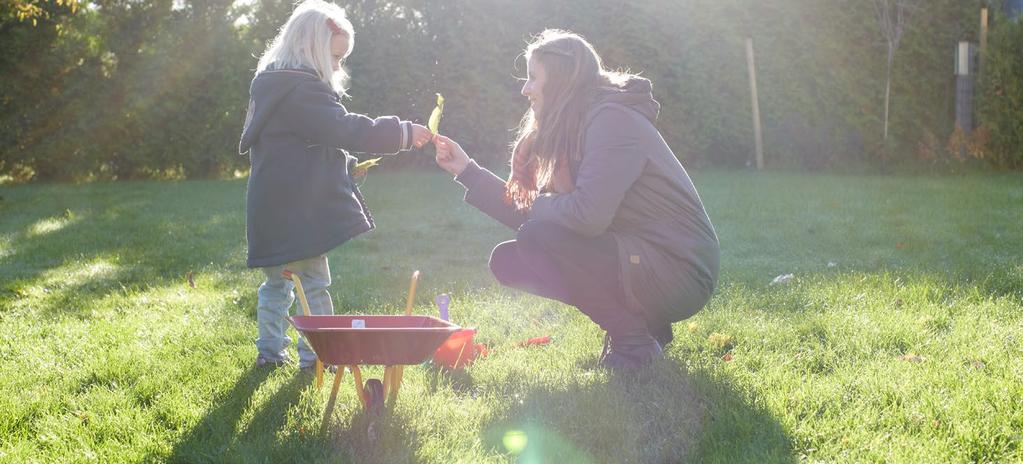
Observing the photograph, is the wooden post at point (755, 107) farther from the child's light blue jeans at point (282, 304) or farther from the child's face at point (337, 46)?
the child's light blue jeans at point (282, 304)

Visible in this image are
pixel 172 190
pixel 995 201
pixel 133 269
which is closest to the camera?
pixel 133 269

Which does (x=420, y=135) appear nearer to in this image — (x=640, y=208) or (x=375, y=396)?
(x=640, y=208)

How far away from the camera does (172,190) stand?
35.8 ft

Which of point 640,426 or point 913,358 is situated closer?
point 640,426

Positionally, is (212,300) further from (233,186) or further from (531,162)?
(233,186)

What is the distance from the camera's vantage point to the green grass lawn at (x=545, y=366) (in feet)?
9.04

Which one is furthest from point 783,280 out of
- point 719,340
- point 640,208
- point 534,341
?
point 640,208

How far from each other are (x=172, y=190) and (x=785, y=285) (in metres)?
7.99

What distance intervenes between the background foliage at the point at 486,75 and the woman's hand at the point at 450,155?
26.5ft

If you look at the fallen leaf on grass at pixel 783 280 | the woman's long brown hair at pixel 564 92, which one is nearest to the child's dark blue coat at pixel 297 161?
the woman's long brown hair at pixel 564 92

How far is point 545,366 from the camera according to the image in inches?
140

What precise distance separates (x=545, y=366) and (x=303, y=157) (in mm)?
1207

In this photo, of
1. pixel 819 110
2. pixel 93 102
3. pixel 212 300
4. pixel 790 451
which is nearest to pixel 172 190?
pixel 93 102

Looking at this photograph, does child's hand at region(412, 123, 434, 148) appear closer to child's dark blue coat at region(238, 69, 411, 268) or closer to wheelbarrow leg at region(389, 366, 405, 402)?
child's dark blue coat at region(238, 69, 411, 268)
